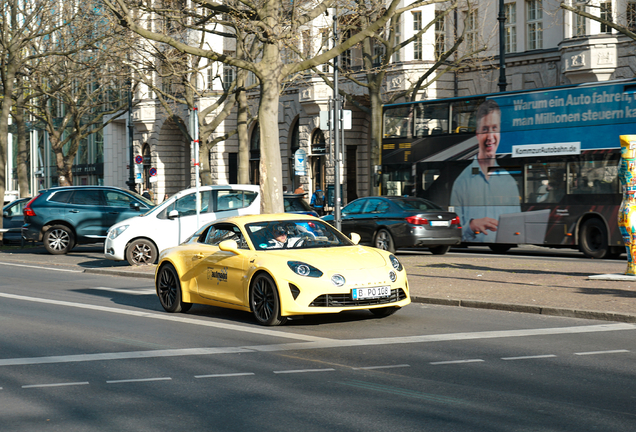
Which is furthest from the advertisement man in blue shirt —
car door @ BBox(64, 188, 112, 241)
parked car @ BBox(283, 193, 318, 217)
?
car door @ BBox(64, 188, 112, 241)

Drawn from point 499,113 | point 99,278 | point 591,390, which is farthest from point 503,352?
point 499,113

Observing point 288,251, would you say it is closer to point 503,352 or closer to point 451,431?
point 503,352

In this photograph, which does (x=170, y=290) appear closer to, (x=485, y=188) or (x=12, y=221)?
(x=485, y=188)

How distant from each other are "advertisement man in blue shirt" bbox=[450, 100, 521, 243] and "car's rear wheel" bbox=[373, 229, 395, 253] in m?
2.46

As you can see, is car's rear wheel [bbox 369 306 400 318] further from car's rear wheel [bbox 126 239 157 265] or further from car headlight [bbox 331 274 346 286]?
car's rear wheel [bbox 126 239 157 265]

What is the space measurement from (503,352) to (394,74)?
1171 inches

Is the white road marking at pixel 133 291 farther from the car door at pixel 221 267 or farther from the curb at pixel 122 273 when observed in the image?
the car door at pixel 221 267

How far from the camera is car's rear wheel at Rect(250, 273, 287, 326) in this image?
10102mm

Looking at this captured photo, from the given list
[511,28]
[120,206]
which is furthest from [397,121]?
[511,28]

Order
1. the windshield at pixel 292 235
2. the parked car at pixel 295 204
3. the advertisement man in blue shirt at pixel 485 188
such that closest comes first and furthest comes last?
the windshield at pixel 292 235 < the advertisement man in blue shirt at pixel 485 188 < the parked car at pixel 295 204

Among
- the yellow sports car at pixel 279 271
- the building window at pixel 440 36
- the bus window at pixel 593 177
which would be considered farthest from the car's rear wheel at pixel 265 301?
the building window at pixel 440 36

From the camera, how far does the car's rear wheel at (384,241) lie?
71.6ft

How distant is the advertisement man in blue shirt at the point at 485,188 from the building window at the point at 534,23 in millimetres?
13817

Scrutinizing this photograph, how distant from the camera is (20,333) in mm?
10195
